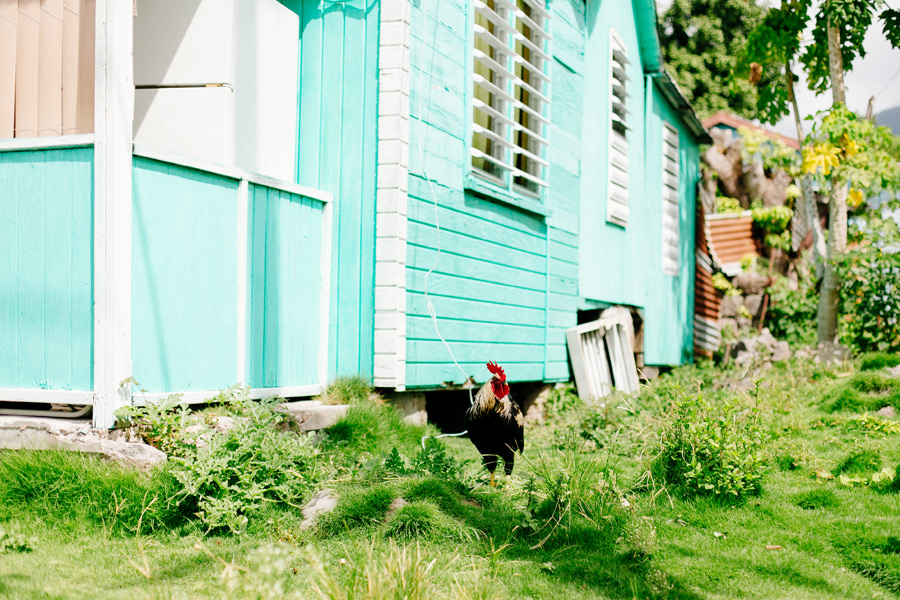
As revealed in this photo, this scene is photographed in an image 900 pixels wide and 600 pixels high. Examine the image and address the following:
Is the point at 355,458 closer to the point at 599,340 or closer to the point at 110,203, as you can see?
the point at 110,203

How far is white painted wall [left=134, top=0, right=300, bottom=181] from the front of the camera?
202 inches

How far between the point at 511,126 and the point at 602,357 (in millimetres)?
3436

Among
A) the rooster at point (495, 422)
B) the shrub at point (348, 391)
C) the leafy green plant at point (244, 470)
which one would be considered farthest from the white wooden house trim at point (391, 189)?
the leafy green plant at point (244, 470)

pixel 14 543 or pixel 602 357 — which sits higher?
pixel 602 357

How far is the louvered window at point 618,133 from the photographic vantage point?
9758mm

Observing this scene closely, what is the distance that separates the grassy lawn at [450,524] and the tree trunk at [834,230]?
6024 mm

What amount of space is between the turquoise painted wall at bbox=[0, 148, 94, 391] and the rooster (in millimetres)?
2260

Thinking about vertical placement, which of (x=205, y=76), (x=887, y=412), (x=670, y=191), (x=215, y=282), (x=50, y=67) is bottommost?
(x=887, y=412)

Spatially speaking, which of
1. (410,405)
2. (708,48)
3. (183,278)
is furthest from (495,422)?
(708,48)

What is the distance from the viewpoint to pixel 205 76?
202 inches

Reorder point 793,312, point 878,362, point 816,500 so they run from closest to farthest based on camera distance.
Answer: point 816,500
point 878,362
point 793,312

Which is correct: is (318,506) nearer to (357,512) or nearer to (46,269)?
(357,512)

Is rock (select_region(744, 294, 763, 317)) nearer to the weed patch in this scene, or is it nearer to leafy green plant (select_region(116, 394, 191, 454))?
leafy green plant (select_region(116, 394, 191, 454))

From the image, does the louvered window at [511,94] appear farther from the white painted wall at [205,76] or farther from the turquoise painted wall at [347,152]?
the white painted wall at [205,76]
